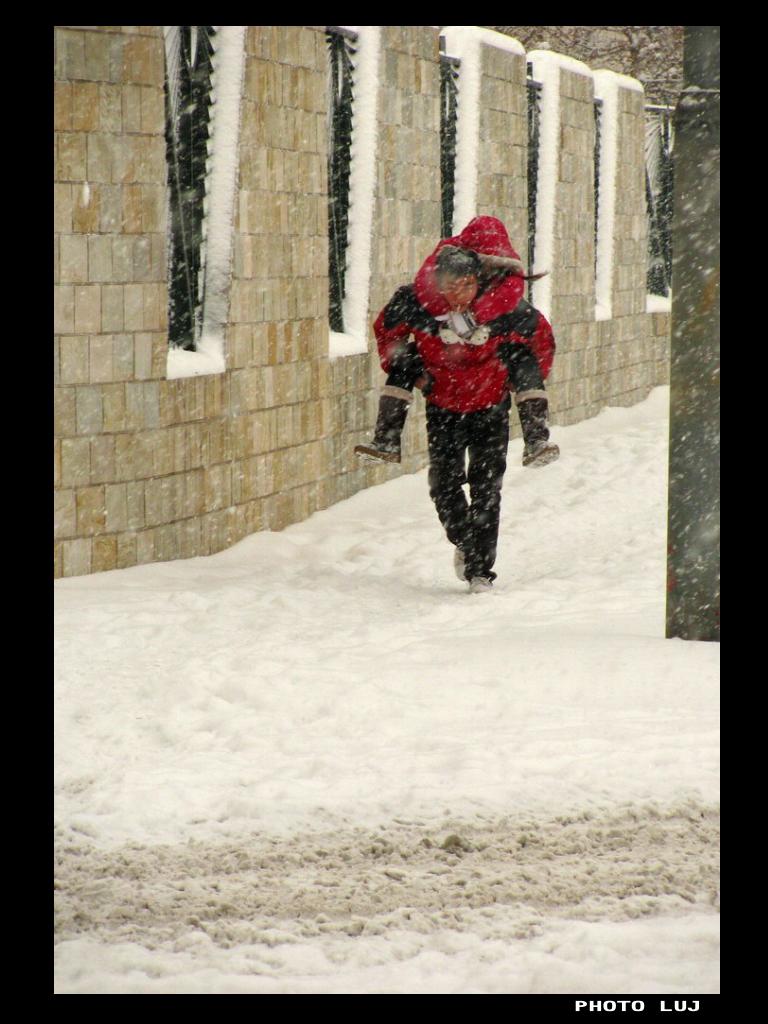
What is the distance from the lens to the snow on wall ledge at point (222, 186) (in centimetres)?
895

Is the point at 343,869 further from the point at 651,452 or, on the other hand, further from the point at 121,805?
the point at 651,452

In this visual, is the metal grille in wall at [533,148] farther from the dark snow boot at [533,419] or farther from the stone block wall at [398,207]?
the dark snow boot at [533,419]

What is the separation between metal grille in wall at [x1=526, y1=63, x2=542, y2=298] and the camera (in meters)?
15.2

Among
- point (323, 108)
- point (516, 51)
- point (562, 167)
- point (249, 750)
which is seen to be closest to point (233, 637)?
point (249, 750)

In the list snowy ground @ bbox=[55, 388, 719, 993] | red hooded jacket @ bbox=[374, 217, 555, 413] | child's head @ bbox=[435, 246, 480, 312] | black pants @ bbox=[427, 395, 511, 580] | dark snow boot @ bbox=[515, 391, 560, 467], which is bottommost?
snowy ground @ bbox=[55, 388, 719, 993]

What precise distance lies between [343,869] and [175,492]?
14.1 ft

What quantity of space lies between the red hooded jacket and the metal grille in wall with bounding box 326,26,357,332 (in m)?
3.31

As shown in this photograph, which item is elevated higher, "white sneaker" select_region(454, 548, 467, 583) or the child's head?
the child's head

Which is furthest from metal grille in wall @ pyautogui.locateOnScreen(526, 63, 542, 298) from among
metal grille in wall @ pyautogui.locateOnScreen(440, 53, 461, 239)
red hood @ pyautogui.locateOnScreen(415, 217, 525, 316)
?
red hood @ pyautogui.locateOnScreen(415, 217, 525, 316)

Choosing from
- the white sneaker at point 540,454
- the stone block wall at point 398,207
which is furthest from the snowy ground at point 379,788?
the stone block wall at point 398,207

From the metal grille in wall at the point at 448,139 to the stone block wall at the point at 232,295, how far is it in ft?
1.05

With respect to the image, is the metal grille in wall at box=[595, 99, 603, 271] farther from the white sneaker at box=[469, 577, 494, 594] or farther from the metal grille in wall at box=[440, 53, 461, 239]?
the white sneaker at box=[469, 577, 494, 594]

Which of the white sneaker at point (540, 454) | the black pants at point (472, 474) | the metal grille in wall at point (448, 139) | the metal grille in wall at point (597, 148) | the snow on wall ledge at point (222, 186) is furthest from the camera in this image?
the metal grille in wall at point (597, 148)

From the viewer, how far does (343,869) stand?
4367mm
